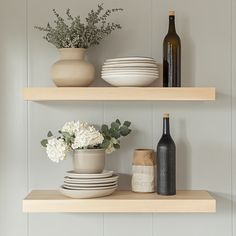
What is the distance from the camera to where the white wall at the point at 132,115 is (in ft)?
6.52

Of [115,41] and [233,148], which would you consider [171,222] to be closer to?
[233,148]

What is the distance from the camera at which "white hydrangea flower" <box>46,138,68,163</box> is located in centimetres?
180

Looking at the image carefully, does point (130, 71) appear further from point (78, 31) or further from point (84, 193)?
point (84, 193)

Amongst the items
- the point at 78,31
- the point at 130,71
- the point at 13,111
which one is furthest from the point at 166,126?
the point at 13,111

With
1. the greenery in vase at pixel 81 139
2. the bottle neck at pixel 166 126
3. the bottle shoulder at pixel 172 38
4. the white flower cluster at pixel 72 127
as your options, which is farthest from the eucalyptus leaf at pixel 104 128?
the bottle shoulder at pixel 172 38

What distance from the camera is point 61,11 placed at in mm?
1988

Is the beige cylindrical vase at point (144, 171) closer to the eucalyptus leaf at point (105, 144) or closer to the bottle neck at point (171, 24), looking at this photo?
the eucalyptus leaf at point (105, 144)

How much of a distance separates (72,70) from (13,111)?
339 millimetres

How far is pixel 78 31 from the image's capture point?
184 cm

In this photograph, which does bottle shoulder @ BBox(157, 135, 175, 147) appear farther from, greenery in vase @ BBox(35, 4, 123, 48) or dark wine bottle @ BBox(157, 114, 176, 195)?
greenery in vase @ BBox(35, 4, 123, 48)

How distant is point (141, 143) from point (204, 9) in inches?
22.7

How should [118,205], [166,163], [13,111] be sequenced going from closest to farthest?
1. [118,205]
2. [166,163]
3. [13,111]

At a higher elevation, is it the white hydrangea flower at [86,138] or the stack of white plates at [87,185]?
the white hydrangea flower at [86,138]

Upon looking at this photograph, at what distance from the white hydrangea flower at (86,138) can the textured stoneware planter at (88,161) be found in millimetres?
26
